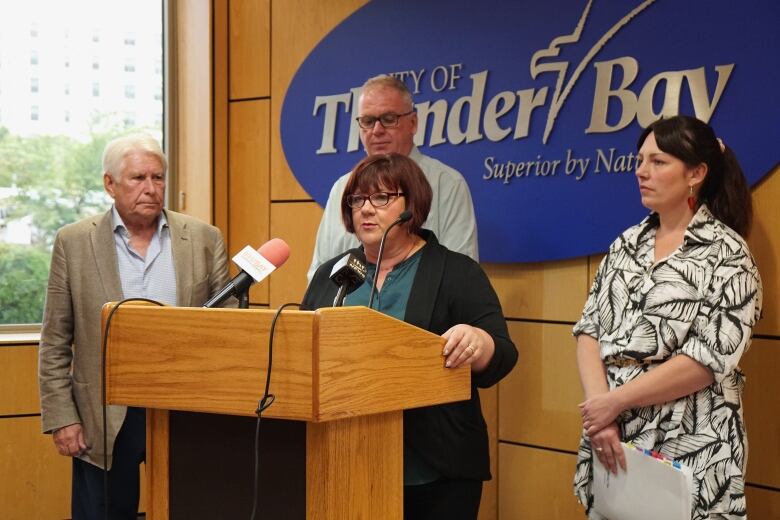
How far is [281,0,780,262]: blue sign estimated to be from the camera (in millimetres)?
3168

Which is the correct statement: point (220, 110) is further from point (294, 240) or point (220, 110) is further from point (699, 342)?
point (699, 342)

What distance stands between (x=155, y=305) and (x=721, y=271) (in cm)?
150

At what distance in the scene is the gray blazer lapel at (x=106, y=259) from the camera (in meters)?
3.03

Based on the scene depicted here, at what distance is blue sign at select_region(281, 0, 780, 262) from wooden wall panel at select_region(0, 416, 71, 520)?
1.73m

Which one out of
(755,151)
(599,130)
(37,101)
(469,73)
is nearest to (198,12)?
(37,101)

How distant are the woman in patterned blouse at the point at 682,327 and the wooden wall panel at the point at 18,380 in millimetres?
2738

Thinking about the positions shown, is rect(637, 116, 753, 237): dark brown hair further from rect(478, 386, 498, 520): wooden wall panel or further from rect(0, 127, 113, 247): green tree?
rect(0, 127, 113, 247): green tree

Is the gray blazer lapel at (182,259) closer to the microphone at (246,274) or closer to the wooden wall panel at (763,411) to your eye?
the microphone at (246,274)

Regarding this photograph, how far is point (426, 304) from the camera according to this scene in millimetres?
2330

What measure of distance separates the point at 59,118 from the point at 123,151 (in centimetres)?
190

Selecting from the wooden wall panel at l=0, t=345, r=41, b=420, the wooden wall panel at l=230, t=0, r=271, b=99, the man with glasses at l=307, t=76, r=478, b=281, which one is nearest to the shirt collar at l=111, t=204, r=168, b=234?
the man with glasses at l=307, t=76, r=478, b=281

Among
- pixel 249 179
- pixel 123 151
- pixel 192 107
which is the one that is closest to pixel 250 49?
pixel 192 107

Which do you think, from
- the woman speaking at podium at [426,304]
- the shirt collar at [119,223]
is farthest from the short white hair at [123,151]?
the woman speaking at podium at [426,304]

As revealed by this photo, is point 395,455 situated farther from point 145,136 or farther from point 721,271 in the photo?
point 145,136
